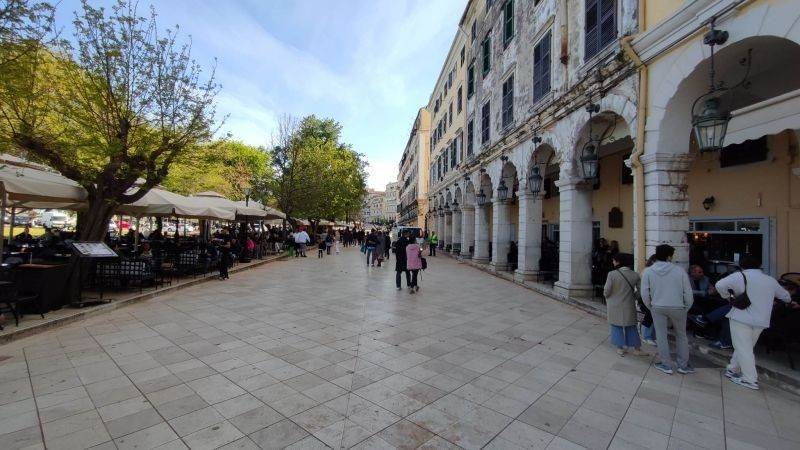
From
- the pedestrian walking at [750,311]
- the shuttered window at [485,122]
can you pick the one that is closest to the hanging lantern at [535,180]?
the shuttered window at [485,122]

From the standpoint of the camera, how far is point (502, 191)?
1391 cm

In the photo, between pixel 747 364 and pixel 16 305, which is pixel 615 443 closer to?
pixel 747 364

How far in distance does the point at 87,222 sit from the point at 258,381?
646cm

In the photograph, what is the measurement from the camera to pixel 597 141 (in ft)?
30.5

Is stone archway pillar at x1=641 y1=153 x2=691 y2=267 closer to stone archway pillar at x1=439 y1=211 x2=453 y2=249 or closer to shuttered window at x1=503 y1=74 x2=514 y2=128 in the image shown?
shuttered window at x1=503 y1=74 x2=514 y2=128

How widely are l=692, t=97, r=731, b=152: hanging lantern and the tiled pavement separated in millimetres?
3059

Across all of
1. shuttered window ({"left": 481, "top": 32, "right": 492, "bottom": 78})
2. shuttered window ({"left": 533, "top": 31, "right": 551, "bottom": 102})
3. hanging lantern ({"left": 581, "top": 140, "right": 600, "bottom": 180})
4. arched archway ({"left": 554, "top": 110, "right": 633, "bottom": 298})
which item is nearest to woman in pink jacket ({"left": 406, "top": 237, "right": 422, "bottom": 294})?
arched archway ({"left": 554, "top": 110, "right": 633, "bottom": 298})

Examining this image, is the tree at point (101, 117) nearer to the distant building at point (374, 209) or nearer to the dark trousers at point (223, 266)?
the dark trousers at point (223, 266)

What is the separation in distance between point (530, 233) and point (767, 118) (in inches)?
270

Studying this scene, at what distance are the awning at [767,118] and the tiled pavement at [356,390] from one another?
→ 3.51 meters

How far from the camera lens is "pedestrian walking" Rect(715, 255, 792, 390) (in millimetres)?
4344

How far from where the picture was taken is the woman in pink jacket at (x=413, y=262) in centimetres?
1017

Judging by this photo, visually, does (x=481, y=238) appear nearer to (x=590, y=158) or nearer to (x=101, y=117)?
(x=590, y=158)

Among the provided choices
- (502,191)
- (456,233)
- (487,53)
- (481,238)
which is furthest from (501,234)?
(456,233)
